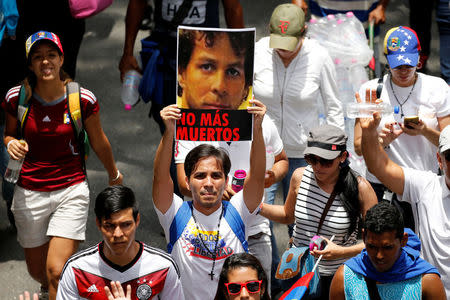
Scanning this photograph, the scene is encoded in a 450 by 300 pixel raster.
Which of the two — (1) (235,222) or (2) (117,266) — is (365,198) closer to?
(1) (235,222)

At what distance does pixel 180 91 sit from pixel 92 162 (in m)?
3.59

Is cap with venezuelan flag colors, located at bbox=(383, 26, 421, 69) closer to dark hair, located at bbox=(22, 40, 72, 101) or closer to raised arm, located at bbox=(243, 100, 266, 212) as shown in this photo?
raised arm, located at bbox=(243, 100, 266, 212)

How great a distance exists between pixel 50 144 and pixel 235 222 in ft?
5.53

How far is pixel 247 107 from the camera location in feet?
19.7

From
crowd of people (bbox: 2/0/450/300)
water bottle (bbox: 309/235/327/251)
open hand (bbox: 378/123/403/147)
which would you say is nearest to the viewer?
crowd of people (bbox: 2/0/450/300)

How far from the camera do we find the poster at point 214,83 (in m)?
6.09

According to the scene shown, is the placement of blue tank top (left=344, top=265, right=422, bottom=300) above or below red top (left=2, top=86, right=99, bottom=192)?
below

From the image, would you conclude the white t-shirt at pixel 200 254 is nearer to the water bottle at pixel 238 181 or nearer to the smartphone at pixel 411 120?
the water bottle at pixel 238 181

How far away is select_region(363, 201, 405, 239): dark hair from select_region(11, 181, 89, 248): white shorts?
2515 millimetres

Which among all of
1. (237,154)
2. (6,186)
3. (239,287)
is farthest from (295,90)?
(239,287)

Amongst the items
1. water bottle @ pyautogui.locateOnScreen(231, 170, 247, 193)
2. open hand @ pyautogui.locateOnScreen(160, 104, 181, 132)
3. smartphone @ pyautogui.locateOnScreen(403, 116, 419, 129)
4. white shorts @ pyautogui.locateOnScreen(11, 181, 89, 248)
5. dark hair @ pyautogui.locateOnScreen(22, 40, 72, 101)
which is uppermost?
dark hair @ pyautogui.locateOnScreen(22, 40, 72, 101)

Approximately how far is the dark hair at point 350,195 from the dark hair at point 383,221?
3.21 feet

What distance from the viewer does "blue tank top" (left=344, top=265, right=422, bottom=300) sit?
4949 mm

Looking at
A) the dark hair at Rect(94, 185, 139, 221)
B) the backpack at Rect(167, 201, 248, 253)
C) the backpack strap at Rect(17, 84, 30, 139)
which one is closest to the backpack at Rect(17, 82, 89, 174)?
the backpack strap at Rect(17, 84, 30, 139)
